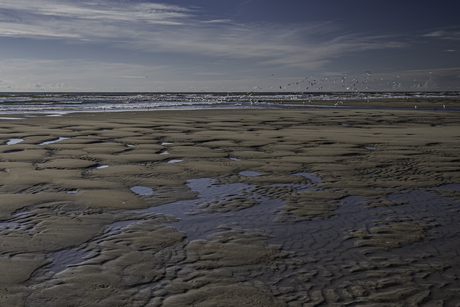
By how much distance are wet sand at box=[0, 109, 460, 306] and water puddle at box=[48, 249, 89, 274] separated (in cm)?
3

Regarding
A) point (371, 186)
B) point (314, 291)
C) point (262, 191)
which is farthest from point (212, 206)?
point (371, 186)

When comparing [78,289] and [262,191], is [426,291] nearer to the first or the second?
[78,289]

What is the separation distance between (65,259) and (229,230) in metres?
2.45

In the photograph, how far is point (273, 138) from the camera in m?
16.8

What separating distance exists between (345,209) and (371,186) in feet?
6.51

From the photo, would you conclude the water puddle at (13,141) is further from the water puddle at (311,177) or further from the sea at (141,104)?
the sea at (141,104)

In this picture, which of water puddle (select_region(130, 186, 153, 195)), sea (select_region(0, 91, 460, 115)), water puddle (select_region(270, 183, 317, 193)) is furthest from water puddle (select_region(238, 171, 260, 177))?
→ sea (select_region(0, 91, 460, 115))

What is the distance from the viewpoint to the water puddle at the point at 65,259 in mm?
4555

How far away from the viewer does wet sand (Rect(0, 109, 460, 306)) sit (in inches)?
160

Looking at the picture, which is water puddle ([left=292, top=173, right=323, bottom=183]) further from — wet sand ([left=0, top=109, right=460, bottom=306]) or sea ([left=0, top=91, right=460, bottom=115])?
sea ([left=0, top=91, right=460, bottom=115])

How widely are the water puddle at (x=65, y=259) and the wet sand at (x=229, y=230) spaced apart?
0.03 meters

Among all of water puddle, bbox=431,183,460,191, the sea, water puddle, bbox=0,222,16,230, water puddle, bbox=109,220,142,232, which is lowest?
water puddle, bbox=109,220,142,232

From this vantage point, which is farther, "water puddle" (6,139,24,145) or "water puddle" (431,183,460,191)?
"water puddle" (6,139,24,145)

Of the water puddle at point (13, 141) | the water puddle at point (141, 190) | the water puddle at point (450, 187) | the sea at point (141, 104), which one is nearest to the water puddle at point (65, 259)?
the water puddle at point (141, 190)
